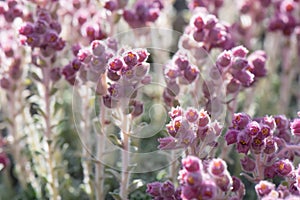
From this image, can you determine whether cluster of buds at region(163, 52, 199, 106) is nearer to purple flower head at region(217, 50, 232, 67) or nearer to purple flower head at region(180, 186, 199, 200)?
purple flower head at region(217, 50, 232, 67)

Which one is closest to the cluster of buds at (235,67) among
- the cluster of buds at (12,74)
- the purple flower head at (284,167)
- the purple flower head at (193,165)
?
the purple flower head at (284,167)

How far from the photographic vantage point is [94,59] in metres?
1.76

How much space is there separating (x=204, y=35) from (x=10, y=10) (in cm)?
77

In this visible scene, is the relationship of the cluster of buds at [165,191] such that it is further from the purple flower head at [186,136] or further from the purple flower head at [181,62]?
the purple flower head at [181,62]

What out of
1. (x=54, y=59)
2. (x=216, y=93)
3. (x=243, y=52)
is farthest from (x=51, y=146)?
(x=243, y=52)

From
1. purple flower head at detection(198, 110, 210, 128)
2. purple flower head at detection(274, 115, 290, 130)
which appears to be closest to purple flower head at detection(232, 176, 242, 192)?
purple flower head at detection(198, 110, 210, 128)

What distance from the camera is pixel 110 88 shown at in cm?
172

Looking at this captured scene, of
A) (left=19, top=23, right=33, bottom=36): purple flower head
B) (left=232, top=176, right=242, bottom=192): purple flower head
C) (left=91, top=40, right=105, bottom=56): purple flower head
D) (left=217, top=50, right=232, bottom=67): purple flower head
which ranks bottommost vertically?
(left=232, top=176, right=242, bottom=192): purple flower head

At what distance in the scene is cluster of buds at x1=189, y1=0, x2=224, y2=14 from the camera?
8.24 ft

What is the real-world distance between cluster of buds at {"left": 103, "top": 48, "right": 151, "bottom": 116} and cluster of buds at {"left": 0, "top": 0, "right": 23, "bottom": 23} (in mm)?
586

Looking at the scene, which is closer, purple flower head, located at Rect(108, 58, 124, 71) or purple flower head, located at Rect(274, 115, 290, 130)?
purple flower head, located at Rect(108, 58, 124, 71)

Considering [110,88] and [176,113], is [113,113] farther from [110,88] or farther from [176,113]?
[176,113]

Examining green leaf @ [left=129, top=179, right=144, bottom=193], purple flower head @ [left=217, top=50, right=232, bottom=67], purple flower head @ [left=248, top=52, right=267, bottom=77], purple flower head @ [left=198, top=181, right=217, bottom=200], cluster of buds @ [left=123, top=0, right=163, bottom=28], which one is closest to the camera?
purple flower head @ [left=198, top=181, right=217, bottom=200]

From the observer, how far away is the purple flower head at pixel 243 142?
1.62 meters
